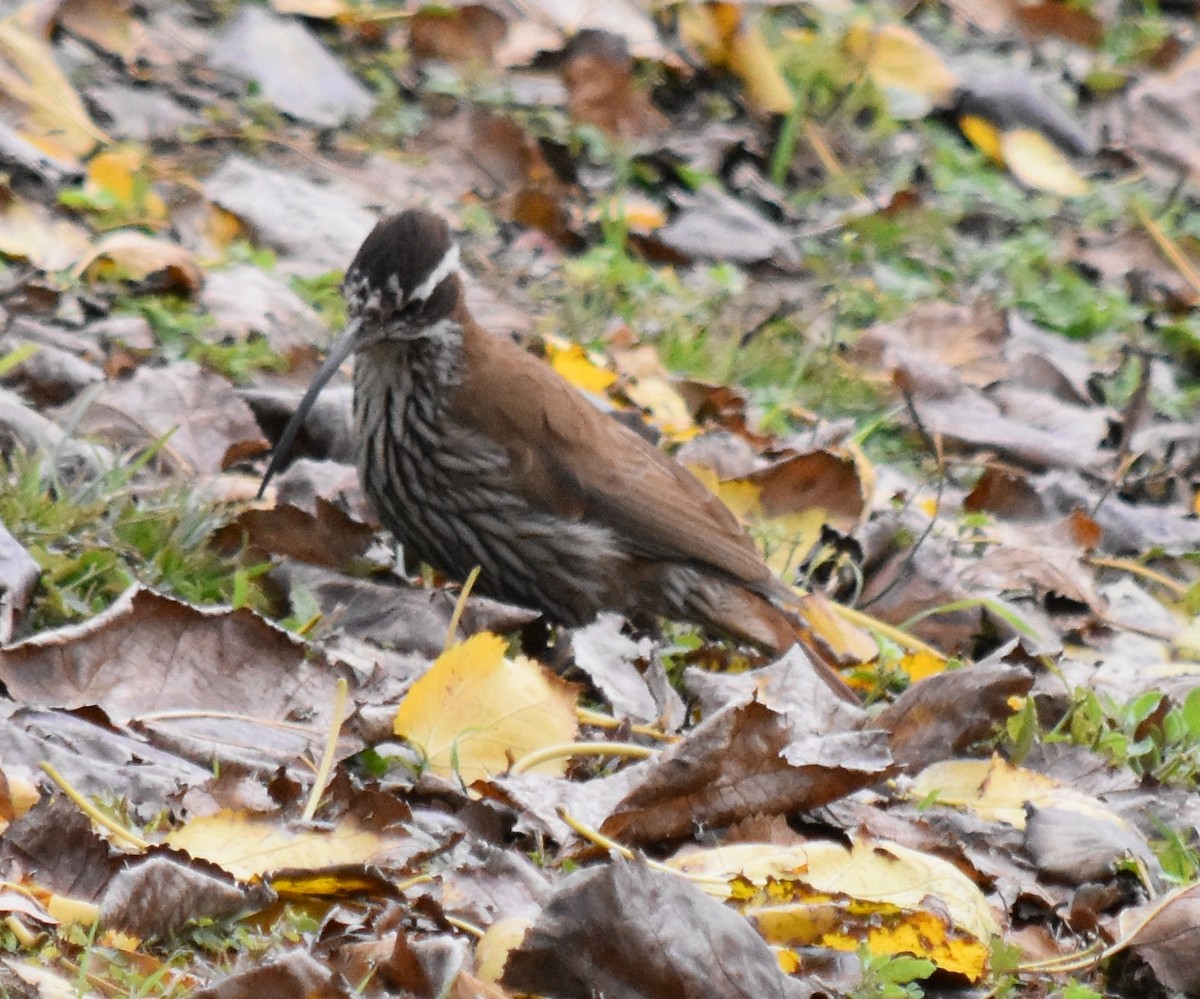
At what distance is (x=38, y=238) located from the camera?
5422 mm

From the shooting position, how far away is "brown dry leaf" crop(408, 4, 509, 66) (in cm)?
743

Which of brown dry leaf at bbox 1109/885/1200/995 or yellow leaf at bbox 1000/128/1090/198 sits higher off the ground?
brown dry leaf at bbox 1109/885/1200/995

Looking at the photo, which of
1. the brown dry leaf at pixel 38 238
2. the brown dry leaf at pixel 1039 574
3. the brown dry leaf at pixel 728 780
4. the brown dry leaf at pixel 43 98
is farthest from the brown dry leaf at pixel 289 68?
the brown dry leaf at pixel 728 780

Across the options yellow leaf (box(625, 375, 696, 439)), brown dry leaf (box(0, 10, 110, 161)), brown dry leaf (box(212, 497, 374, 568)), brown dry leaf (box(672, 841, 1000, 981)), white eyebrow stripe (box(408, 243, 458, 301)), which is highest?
white eyebrow stripe (box(408, 243, 458, 301))

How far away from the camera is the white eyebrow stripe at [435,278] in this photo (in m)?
4.52

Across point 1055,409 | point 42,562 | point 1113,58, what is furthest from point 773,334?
point 1113,58

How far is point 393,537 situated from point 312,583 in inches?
26.0

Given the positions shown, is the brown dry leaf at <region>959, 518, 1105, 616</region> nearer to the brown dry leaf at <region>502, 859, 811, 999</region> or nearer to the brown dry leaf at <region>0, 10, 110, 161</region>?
the brown dry leaf at <region>502, 859, 811, 999</region>

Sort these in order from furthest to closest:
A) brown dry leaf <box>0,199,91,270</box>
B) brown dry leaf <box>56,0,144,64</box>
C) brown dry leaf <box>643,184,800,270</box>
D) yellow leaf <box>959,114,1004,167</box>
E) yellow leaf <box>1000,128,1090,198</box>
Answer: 1. yellow leaf <box>959,114,1004,167</box>
2. yellow leaf <box>1000,128,1090,198</box>
3. brown dry leaf <box>643,184,800,270</box>
4. brown dry leaf <box>56,0,144,64</box>
5. brown dry leaf <box>0,199,91,270</box>

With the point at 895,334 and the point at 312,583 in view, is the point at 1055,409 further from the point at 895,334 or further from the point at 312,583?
the point at 312,583

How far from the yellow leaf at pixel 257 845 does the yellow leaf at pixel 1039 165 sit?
19.5 feet

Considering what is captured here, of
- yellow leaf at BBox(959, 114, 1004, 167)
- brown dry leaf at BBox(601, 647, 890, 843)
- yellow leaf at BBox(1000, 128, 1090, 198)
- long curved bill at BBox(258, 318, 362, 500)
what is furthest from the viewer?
yellow leaf at BBox(959, 114, 1004, 167)

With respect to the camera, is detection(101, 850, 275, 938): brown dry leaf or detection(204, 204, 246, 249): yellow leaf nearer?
detection(101, 850, 275, 938): brown dry leaf

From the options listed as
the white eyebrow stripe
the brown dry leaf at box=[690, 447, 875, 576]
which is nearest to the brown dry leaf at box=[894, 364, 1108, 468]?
the brown dry leaf at box=[690, 447, 875, 576]
